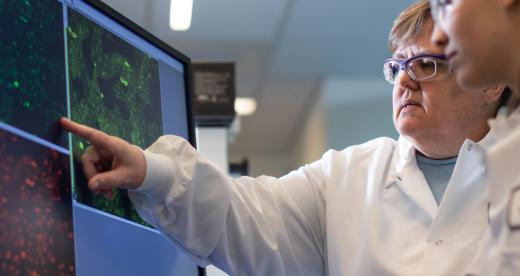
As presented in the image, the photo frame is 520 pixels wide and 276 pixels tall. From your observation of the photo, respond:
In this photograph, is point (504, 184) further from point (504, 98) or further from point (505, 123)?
point (504, 98)

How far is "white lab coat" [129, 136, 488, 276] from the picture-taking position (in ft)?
3.77

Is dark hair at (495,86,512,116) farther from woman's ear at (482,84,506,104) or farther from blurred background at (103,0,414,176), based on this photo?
blurred background at (103,0,414,176)

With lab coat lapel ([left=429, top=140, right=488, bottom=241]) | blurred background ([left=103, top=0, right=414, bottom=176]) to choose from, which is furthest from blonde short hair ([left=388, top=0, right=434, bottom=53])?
blurred background ([left=103, top=0, right=414, bottom=176])

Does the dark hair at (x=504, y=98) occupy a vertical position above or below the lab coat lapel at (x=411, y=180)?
above

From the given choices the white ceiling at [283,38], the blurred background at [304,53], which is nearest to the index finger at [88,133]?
the blurred background at [304,53]

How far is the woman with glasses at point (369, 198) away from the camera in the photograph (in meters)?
1.17

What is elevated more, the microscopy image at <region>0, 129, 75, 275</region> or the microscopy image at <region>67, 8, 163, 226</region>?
the microscopy image at <region>67, 8, 163, 226</region>

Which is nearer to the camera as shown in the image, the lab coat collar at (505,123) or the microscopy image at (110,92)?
the lab coat collar at (505,123)

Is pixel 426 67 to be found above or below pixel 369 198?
above

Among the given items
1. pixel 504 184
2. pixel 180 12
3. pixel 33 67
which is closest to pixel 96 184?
pixel 33 67

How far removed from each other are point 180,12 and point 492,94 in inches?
77.6

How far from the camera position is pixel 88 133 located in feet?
3.15

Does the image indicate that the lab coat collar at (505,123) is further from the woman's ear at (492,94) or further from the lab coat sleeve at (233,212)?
the woman's ear at (492,94)

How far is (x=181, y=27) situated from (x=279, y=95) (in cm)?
239
